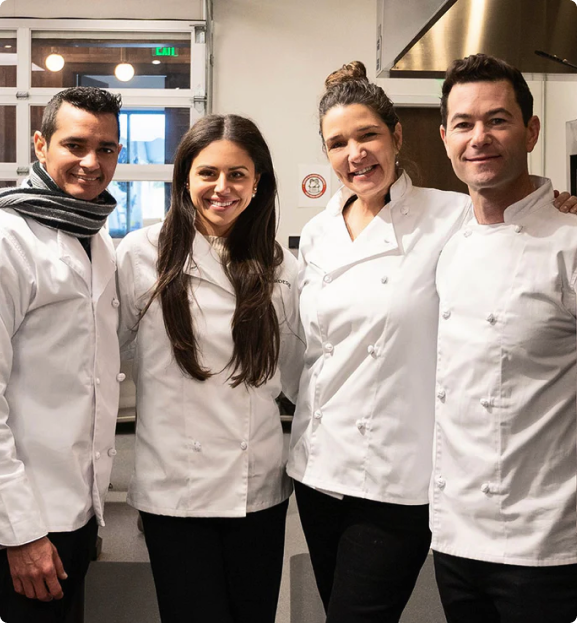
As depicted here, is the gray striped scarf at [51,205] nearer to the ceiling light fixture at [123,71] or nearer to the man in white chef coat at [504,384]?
the man in white chef coat at [504,384]

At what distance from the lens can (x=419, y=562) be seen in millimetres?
1554

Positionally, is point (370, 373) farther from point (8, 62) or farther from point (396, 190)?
point (8, 62)

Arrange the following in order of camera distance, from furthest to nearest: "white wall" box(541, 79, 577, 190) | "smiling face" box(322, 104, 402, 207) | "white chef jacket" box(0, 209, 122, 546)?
1. "white wall" box(541, 79, 577, 190)
2. "smiling face" box(322, 104, 402, 207)
3. "white chef jacket" box(0, 209, 122, 546)

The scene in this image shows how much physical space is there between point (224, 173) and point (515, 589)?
102 cm

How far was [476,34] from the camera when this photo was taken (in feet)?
5.62

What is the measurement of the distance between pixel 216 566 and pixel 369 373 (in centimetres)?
52

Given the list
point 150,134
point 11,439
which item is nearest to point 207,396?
point 11,439

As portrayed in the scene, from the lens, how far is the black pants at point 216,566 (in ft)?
5.00

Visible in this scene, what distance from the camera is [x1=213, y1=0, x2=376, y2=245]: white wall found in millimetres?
5445

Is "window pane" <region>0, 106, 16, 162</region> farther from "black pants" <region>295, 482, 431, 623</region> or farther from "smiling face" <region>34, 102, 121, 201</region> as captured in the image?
"black pants" <region>295, 482, 431, 623</region>

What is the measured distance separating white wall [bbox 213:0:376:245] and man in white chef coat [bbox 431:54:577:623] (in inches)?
166

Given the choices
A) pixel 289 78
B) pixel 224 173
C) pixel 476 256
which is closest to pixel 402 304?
pixel 476 256

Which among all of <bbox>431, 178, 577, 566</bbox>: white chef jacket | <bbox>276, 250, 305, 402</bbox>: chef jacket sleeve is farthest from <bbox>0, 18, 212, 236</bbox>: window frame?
<bbox>431, 178, 577, 566</bbox>: white chef jacket

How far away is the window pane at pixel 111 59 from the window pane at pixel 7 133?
0.29m
